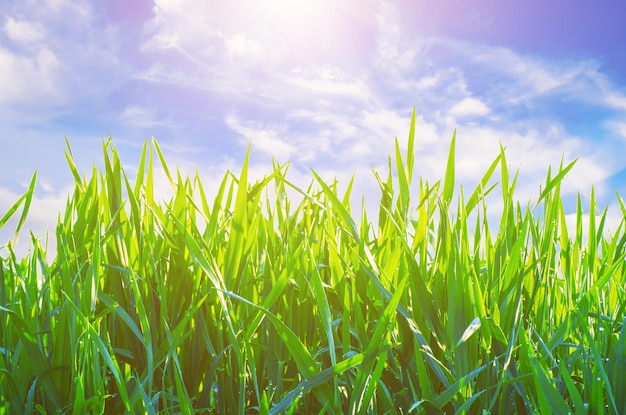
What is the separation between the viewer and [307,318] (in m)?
1.15

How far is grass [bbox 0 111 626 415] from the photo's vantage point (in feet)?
2.83

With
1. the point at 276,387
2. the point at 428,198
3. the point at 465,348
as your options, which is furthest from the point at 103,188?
the point at 465,348

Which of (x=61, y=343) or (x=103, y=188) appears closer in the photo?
(x=61, y=343)

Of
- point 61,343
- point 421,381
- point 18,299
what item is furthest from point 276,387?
point 18,299

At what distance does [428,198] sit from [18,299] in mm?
1067

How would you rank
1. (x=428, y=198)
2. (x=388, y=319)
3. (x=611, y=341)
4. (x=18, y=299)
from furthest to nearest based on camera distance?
(x=18, y=299)
(x=428, y=198)
(x=611, y=341)
(x=388, y=319)

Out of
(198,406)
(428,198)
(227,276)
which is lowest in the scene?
(198,406)

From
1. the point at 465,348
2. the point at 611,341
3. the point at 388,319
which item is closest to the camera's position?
the point at 388,319

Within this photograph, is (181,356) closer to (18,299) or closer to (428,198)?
(428,198)

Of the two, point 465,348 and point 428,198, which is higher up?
point 428,198

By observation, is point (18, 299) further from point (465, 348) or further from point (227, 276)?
point (465, 348)

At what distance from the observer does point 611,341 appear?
1017 millimetres

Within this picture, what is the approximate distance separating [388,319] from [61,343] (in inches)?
24.4

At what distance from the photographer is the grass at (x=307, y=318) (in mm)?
861
